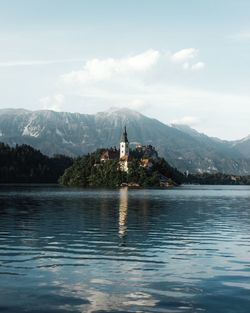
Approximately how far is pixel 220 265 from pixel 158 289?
8.82m

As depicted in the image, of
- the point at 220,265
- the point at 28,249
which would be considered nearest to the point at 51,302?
the point at 220,265

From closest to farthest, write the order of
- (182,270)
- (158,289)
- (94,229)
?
(158,289) → (182,270) → (94,229)

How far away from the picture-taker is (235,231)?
186 ft

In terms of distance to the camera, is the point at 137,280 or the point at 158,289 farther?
the point at 137,280

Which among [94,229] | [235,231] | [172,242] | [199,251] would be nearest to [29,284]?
[199,251]

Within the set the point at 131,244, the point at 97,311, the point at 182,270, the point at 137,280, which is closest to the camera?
the point at 97,311

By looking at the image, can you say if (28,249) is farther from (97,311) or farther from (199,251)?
(97,311)

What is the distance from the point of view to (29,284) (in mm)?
26844

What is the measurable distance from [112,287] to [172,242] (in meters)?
20.0

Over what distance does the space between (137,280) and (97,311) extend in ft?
22.0

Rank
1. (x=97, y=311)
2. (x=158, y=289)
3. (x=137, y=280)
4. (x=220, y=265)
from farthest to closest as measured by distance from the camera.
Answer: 1. (x=220, y=265)
2. (x=137, y=280)
3. (x=158, y=289)
4. (x=97, y=311)

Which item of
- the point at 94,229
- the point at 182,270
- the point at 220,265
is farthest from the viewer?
the point at 94,229

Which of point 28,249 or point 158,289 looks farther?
point 28,249

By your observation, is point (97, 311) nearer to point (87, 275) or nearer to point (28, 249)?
point (87, 275)
